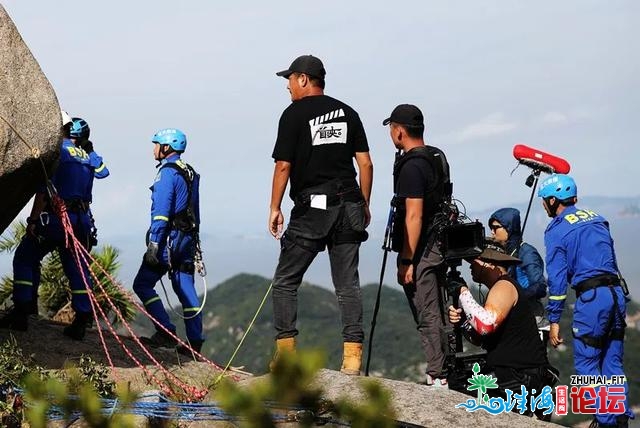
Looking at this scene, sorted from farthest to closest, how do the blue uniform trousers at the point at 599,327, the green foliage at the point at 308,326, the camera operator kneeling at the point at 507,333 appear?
the green foliage at the point at 308,326 < the blue uniform trousers at the point at 599,327 < the camera operator kneeling at the point at 507,333

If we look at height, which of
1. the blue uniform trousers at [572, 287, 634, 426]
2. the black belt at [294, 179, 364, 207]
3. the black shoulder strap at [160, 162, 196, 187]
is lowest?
the blue uniform trousers at [572, 287, 634, 426]

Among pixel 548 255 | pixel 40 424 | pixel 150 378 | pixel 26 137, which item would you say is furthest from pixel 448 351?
pixel 40 424

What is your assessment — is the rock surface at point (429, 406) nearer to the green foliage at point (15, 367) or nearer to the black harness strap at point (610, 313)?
the black harness strap at point (610, 313)

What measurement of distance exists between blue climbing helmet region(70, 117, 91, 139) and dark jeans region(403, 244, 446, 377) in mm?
4328

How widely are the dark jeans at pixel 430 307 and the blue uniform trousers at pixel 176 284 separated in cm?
322

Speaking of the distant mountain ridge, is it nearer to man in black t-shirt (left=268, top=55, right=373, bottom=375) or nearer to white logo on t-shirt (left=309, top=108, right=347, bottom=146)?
man in black t-shirt (left=268, top=55, right=373, bottom=375)

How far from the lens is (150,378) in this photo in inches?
390

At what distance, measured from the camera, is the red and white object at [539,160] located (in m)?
11.3

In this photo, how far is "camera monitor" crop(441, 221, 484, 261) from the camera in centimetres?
887

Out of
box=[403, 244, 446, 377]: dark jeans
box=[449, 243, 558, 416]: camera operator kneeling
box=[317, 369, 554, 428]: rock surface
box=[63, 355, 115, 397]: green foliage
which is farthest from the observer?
box=[403, 244, 446, 377]: dark jeans

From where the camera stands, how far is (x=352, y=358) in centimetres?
908

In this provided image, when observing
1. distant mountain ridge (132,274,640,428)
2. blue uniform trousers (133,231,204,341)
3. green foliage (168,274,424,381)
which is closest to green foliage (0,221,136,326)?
blue uniform trousers (133,231,204,341)

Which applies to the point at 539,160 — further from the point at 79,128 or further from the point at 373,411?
the point at 373,411

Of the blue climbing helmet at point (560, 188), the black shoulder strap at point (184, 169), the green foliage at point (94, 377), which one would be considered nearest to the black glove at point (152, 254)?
the black shoulder strap at point (184, 169)
